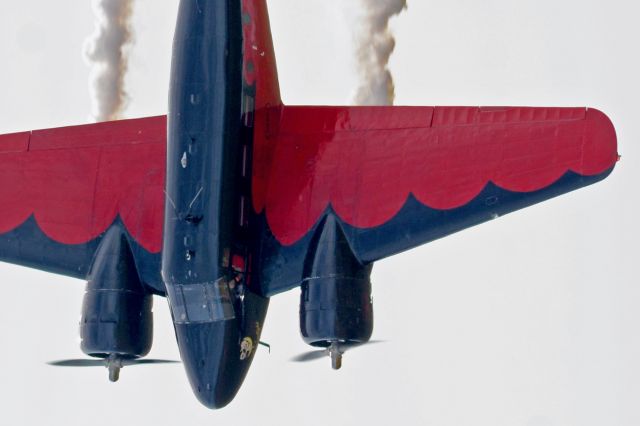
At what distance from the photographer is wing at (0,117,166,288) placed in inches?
1828

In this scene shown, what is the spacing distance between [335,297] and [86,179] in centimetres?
823

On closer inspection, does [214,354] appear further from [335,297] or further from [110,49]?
[110,49]

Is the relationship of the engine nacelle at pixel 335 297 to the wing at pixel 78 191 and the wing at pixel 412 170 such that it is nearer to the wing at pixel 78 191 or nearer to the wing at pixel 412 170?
the wing at pixel 412 170

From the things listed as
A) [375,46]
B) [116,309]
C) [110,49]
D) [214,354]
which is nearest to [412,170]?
[375,46]

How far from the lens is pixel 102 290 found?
147 feet

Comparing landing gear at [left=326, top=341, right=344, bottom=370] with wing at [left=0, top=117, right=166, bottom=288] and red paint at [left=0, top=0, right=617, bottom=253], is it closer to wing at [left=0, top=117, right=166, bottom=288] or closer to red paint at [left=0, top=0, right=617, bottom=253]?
red paint at [left=0, top=0, right=617, bottom=253]

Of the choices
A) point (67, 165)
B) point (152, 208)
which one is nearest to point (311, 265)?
point (152, 208)

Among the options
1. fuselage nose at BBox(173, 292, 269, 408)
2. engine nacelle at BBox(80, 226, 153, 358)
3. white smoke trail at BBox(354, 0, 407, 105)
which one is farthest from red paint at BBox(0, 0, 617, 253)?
white smoke trail at BBox(354, 0, 407, 105)

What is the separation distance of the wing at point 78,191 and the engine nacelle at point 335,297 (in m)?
4.48

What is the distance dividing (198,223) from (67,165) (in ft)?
20.0

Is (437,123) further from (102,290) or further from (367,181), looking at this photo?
(102,290)

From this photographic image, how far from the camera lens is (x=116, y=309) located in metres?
44.3

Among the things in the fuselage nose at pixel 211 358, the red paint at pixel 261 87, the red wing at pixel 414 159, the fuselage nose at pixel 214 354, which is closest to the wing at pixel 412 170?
the red wing at pixel 414 159

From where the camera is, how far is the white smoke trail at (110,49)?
170 ft
